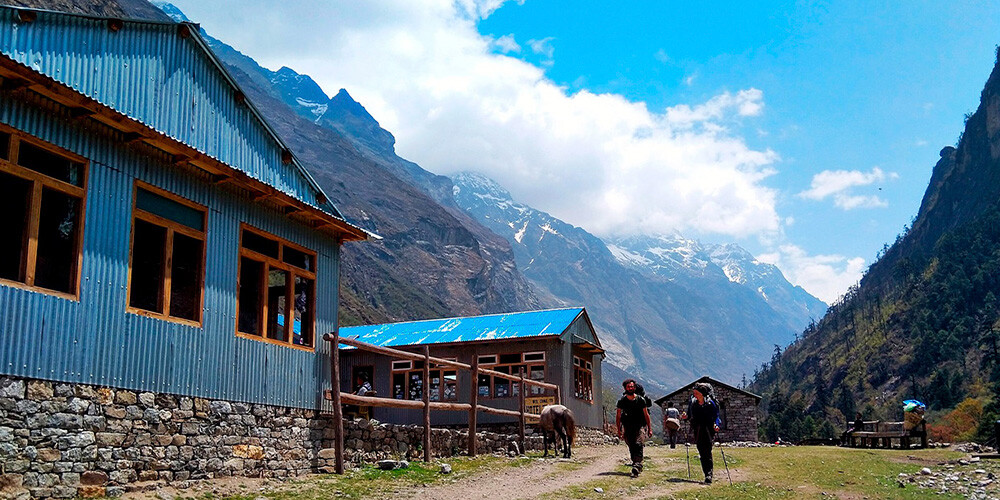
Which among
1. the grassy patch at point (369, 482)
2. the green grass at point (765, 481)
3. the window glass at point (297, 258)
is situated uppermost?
the window glass at point (297, 258)

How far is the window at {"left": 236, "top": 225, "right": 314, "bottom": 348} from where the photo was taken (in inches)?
635

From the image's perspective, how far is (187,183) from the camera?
1426cm

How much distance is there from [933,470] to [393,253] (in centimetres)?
13930

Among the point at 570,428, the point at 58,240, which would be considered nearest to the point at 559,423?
the point at 570,428

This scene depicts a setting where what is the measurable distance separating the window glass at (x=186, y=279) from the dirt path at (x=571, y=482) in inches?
201

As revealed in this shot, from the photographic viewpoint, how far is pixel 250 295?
16.6 meters

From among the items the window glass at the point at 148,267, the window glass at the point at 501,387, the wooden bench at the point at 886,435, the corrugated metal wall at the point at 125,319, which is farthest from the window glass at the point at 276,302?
the wooden bench at the point at 886,435

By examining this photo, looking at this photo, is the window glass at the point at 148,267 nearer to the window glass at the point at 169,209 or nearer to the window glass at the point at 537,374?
the window glass at the point at 169,209

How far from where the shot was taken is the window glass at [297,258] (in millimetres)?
17094

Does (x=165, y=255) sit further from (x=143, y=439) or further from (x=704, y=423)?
(x=704, y=423)


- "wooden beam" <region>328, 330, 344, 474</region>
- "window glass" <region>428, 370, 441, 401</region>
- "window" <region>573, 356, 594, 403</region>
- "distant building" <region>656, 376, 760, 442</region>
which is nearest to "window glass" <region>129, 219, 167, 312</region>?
"wooden beam" <region>328, 330, 344, 474</region>

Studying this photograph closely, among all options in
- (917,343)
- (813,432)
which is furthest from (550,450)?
(917,343)

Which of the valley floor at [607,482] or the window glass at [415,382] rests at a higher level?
the window glass at [415,382]

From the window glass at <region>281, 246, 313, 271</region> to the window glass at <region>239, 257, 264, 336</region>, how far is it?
0.67m
